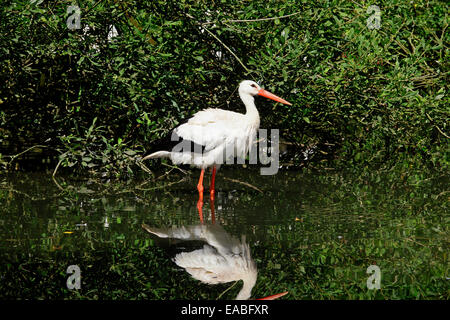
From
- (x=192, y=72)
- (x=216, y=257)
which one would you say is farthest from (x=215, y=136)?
(x=216, y=257)

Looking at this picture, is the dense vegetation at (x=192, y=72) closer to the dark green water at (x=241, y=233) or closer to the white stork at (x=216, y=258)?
the dark green water at (x=241, y=233)

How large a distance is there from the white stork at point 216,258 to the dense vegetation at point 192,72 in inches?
105

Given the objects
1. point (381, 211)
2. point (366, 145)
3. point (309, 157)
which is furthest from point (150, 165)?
point (381, 211)

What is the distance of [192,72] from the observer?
10805 mm

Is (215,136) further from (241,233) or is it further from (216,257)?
(216,257)

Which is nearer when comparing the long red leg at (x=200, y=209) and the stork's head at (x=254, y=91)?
the long red leg at (x=200, y=209)

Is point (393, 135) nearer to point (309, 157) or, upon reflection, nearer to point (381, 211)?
point (309, 157)

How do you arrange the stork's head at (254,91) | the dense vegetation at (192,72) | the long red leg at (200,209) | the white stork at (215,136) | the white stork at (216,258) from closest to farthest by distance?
the white stork at (216,258) < the long red leg at (200,209) < the white stork at (215,136) < the dense vegetation at (192,72) < the stork's head at (254,91)

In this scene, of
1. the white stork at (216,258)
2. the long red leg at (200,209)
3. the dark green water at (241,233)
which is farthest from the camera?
the long red leg at (200,209)

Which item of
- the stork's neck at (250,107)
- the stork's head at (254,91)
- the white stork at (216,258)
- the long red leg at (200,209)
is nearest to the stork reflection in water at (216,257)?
the white stork at (216,258)

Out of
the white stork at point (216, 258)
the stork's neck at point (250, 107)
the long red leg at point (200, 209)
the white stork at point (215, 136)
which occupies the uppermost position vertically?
the stork's neck at point (250, 107)

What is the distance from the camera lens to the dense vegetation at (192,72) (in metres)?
10.1

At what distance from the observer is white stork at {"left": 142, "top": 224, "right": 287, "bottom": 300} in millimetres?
6301
